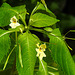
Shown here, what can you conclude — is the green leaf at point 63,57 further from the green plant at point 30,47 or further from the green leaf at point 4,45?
the green leaf at point 4,45

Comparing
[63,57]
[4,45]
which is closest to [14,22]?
[4,45]

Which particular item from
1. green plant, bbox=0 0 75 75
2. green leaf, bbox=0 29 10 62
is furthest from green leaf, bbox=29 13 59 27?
green leaf, bbox=0 29 10 62

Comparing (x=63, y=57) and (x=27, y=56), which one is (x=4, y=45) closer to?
(x=27, y=56)

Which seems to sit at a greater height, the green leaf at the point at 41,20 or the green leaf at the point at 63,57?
the green leaf at the point at 41,20

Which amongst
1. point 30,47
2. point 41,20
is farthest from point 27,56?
point 41,20

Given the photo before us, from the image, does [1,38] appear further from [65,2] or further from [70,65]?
[65,2]

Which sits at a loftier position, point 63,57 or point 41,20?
point 41,20

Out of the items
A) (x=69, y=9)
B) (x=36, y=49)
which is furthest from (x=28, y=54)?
(x=69, y=9)

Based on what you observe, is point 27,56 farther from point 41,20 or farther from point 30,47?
point 41,20

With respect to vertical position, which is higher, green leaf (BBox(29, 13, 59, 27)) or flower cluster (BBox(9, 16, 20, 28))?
flower cluster (BBox(9, 16, 20, 28))

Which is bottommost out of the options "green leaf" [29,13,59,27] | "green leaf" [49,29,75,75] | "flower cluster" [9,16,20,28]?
"green leaf" [49,29,75,75]

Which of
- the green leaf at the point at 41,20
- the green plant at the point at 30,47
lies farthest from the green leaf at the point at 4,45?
the green leaf at the point at 41,20

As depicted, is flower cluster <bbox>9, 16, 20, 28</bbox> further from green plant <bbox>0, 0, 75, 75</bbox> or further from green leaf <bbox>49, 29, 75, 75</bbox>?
green leaf <bbox>49, 29, 75, 75</bbox>
